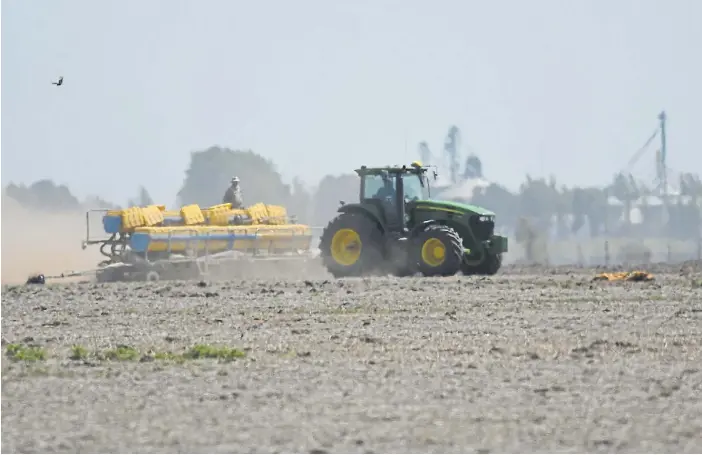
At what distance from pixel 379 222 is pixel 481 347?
49.4 feet

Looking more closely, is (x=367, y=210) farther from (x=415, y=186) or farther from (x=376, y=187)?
(x=415, y=186)

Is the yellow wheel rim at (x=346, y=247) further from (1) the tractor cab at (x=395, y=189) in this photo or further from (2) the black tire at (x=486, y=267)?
(2) the black tire at (x=486, y=267)

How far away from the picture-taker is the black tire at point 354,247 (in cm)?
3058

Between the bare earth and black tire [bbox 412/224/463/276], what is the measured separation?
6.38 m

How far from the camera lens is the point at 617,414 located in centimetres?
1103

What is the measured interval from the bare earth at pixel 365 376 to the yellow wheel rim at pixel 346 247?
25.2 feet

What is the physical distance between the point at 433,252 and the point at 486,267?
1.68 m

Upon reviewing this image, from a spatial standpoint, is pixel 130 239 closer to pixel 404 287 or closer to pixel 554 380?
pixel 404 287

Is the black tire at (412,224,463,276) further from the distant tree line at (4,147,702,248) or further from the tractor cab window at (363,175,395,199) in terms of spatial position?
the distant tree line at (4,147,702,248)

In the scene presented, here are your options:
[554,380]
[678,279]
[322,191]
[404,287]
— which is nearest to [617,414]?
[554,380]

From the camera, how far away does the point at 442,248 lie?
29562 millimetres

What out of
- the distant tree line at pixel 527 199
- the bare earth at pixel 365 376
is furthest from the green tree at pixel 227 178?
the bare earth at pixel 365 376

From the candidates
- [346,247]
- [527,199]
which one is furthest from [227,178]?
[346,247]

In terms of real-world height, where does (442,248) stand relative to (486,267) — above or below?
above
